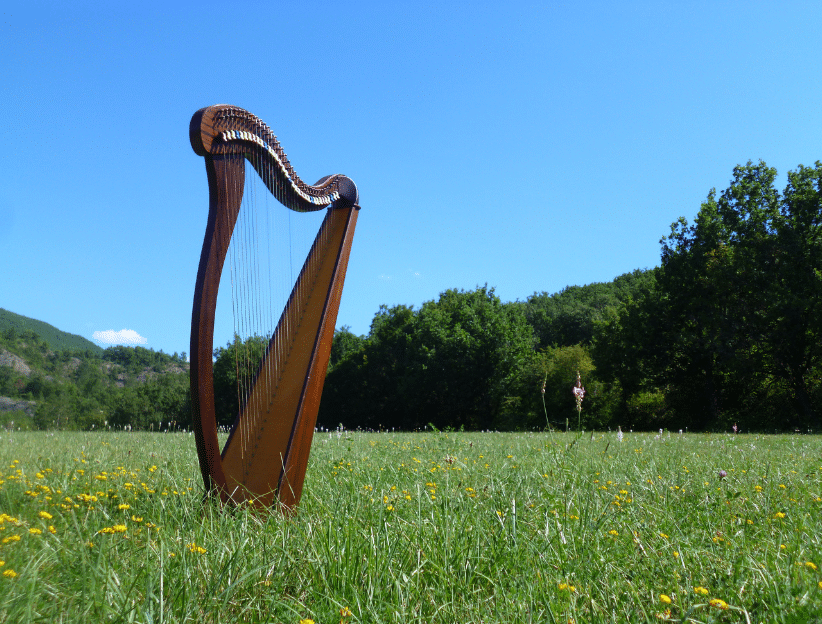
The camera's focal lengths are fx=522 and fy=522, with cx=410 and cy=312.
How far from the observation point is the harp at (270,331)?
2.71 meters

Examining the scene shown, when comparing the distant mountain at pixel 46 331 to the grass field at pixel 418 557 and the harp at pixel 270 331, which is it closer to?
the harp at pixel 270 331

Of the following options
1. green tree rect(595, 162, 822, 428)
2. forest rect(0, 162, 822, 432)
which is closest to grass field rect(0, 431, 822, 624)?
forest rect(0, 162, 822, 432)

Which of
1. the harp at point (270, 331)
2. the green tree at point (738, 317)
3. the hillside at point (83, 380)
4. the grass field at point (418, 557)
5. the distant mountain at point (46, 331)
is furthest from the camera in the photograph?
the distant mountain at point (46, 331)

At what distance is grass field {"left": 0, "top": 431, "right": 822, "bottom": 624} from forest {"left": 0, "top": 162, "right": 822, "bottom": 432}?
9.78 meters

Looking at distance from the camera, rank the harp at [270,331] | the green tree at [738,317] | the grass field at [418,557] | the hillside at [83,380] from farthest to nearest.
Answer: the hillside at [83,380], the green tree at [738,317], the harp at [270,331], the grass field at [418,557]

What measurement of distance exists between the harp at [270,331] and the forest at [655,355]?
963 centimetres

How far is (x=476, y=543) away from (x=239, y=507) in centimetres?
144

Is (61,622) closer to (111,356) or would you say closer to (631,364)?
(631,364)

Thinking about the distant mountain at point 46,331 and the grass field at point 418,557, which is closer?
the grass field at point 418,557

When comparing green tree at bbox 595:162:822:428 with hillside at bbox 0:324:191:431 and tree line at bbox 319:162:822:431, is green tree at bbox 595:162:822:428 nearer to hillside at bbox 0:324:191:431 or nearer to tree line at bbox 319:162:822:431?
tree line at bbox 319:162:822:431

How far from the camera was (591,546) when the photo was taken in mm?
2359

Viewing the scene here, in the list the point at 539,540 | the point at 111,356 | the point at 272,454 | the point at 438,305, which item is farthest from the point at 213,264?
the point at 111,356

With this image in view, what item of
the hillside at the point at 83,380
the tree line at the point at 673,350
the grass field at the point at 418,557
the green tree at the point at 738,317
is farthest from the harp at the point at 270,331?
the hillside at the point at 83,380

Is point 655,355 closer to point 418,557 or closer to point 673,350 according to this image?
point 673,350
